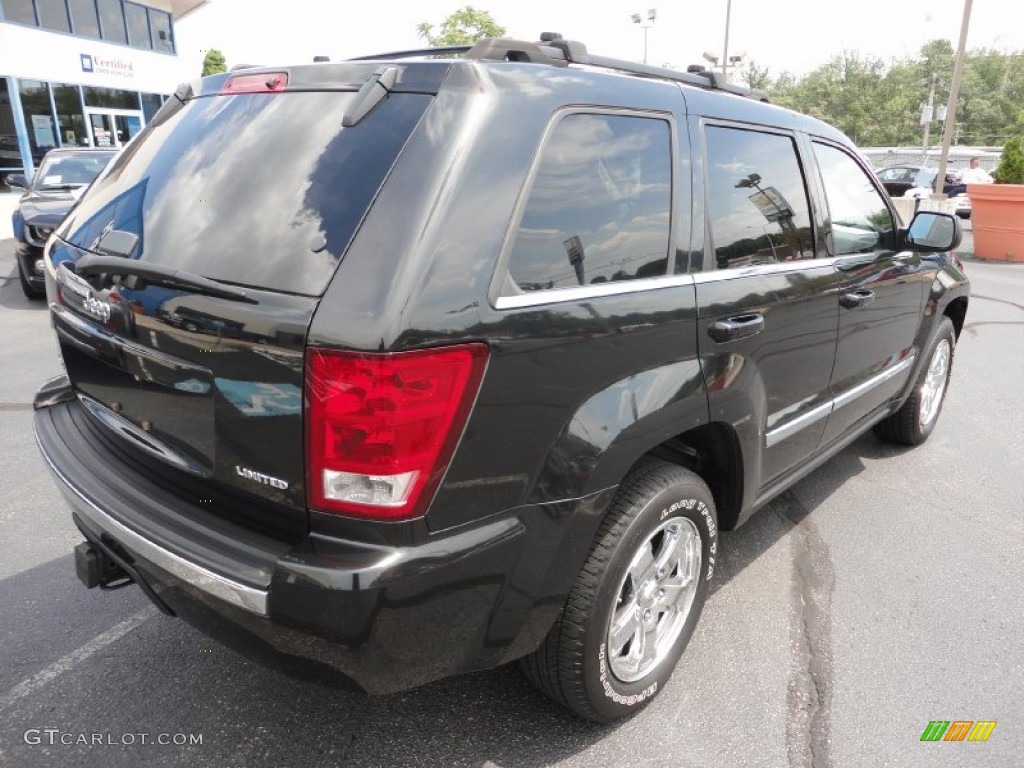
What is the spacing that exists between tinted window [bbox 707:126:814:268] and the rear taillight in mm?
1207

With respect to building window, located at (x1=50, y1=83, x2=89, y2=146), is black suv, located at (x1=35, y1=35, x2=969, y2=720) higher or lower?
lower

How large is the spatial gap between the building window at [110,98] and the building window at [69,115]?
19.0 inches

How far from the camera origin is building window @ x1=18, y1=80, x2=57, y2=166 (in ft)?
70.0

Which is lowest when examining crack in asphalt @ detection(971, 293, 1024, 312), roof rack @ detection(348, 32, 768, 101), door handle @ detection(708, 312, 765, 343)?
crack in asphalt @ detection(971, 293, 1024, 312)

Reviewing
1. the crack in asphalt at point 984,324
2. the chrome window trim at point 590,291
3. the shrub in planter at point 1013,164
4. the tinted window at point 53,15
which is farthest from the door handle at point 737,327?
the tinted window at point 53,15

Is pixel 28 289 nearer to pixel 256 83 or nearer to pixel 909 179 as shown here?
pixel 256 83

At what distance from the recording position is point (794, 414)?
10.0 feet

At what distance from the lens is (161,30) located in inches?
1086

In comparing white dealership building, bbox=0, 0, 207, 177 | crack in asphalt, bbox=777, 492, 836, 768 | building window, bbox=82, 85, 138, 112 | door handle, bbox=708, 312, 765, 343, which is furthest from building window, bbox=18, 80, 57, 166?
door handle, bbox=708, 312, 765, 343

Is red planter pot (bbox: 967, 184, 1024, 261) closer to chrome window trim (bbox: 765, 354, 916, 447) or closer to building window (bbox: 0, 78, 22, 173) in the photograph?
chrome window trim (bbox: 765, 354, 916, 447)

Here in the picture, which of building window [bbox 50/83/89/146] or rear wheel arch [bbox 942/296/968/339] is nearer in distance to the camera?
rear wheel arch [bbox 942/296/968/339]

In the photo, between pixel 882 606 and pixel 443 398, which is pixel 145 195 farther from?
pixel 882 606

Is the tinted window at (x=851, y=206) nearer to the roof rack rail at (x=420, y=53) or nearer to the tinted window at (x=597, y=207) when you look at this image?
the tinted window at (x=597, y=207)

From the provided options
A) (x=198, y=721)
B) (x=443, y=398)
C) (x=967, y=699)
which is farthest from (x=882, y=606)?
(x=198, y=721)
